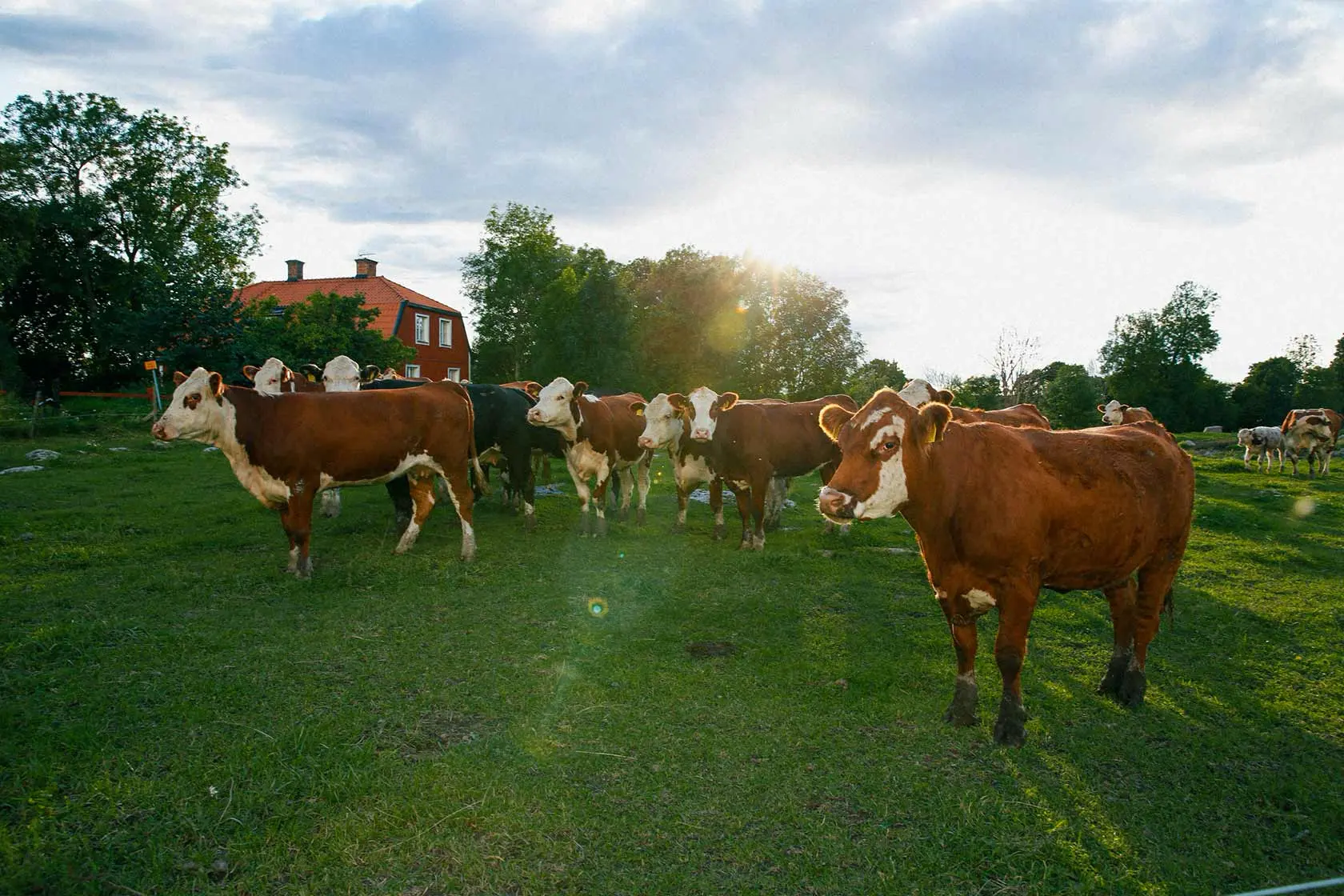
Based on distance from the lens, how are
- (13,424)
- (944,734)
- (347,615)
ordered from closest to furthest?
(944,734)
(347,615)
(13,424)

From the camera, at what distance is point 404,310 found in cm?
4312

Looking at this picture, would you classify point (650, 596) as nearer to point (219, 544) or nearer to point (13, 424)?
point (219, 544)

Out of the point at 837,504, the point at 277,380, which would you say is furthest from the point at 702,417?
the point at 277,380

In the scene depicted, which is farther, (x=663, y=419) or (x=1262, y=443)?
(x=1262, y=443)

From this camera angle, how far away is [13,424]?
64.3ft

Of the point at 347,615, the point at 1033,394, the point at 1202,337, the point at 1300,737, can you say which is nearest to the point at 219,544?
the point at 347,615

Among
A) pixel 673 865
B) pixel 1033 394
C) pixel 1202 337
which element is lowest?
pixel 673 865

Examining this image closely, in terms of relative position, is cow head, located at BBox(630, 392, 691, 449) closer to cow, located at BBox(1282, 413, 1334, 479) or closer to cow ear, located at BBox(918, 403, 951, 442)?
cow ear, located at BBox(918, 403, 951, 442)

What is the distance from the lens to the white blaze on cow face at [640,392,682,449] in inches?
434

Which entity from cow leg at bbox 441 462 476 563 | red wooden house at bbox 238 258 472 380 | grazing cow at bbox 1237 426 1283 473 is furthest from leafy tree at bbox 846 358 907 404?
cow leg at bbox 441 462 476 563

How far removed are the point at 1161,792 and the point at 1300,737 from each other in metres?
1.47

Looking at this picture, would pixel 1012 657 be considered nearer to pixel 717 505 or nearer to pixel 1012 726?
pixel 1012 726

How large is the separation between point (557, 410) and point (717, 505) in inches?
112

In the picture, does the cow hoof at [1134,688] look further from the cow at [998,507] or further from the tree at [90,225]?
the tree at [90,225]
